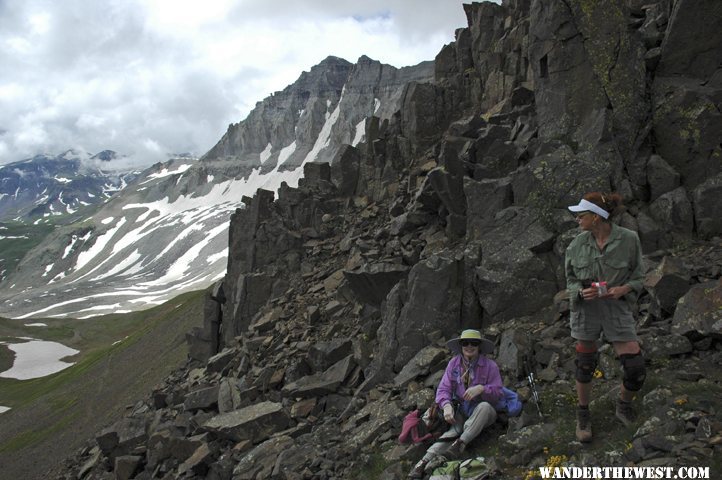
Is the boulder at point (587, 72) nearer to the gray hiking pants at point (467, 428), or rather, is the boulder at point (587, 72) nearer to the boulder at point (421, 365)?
the boulder at point (421, 365)

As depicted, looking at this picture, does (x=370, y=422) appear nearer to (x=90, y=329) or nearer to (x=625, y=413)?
(x=625, y=413)

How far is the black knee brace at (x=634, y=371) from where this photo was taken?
847 cm

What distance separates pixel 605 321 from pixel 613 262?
1.15 m

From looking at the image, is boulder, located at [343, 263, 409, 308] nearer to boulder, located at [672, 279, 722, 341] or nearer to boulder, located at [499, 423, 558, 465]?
boulder, located at [672, 279, 722, 341]

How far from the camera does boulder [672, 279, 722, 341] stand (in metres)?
10.1

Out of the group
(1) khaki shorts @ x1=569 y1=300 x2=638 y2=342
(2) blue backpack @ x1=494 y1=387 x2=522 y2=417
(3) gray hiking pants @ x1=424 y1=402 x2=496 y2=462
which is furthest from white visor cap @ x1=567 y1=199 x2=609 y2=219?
(3) gray hiking pants @ x1=424 y1=402 x2=496 y2=462

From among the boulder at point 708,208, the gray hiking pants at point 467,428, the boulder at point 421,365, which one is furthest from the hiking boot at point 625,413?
the boulder at point 708,208

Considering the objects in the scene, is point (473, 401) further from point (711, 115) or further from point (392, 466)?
point (711, 115)

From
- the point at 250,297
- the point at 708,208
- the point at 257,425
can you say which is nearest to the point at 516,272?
the point at 708,208

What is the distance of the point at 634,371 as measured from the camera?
8.50m

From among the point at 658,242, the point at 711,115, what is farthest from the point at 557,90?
the point at 658,242

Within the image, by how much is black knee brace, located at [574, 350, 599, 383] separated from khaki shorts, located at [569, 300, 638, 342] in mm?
357

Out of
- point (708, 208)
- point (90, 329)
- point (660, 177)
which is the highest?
point (660, 177)

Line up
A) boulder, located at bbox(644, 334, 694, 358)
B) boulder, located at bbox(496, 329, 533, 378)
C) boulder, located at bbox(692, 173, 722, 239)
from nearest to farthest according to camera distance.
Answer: boulder, located at bbox(644, 334, 694, 358) → boulder, located at bbox(496, 329, 533, 378) → boulder, located at bbox(692, 173, 722, 239)
